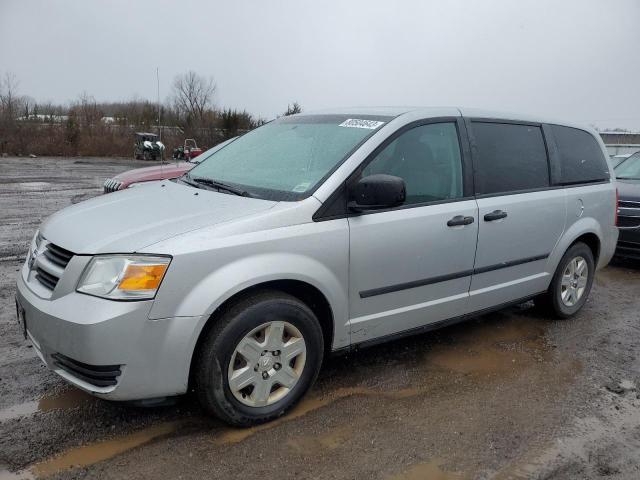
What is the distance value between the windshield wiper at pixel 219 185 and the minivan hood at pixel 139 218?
7 centimetres

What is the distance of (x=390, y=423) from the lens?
299 centimetres

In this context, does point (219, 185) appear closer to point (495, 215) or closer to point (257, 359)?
point (257, 359)

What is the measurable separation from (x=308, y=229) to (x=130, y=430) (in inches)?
57.0

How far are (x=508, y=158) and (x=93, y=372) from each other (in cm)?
322

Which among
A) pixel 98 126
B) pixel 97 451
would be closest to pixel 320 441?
pixel 97 451

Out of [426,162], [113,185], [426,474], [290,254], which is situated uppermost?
[426,162]

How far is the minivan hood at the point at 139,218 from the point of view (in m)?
2.60

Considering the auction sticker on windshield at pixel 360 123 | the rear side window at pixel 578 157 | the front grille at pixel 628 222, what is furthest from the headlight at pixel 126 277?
the front grille at pixel 628 222

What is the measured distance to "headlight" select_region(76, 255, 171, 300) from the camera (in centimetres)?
245

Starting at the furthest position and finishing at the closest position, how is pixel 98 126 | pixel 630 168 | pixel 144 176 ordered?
pixel 98 126 < pixel 630 168 < pixel 144 176

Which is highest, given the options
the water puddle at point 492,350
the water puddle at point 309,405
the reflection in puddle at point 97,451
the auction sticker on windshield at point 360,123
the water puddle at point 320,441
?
the auction sticker on windshield at point 360,123

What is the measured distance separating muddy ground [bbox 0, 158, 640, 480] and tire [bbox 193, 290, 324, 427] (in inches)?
5.6

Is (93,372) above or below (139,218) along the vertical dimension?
below

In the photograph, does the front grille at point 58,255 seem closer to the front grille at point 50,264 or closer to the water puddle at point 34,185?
the front grille at point 50,264
